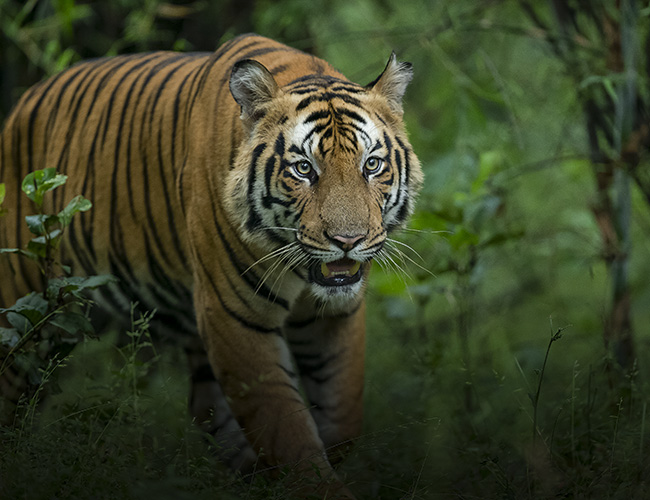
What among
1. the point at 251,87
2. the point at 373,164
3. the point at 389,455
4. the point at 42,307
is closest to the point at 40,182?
the point at 42,307

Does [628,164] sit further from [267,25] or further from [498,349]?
[267,25]

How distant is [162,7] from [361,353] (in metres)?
2.89

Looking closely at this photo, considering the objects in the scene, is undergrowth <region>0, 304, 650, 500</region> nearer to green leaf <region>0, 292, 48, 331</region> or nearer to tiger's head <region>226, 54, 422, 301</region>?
green leaf <region>0, 292, 48, 331</region>

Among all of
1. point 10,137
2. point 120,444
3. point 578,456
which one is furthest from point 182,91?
point 578,456

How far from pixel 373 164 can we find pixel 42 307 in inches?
47.3

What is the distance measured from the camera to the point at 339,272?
2.61 meters

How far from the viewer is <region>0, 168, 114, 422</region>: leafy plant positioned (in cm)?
260

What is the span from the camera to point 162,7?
16.4 ft

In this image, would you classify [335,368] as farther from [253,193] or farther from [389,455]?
[253,193]

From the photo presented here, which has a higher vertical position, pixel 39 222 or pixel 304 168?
pixel 304 168

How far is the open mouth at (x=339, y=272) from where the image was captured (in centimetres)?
261

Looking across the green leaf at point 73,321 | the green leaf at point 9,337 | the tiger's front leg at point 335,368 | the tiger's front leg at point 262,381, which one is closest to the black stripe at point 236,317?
the tiger's front leg at point 262,381

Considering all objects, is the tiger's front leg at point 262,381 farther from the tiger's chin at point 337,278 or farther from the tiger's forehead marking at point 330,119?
the tiger's forehead marking at point 330,119

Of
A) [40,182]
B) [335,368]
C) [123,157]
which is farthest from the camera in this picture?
[123,157]
